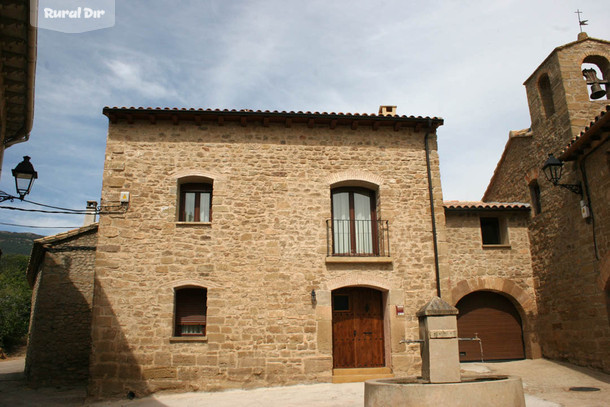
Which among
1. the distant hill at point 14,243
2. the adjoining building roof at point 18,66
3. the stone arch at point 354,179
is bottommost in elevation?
the stone arch at point 354,179

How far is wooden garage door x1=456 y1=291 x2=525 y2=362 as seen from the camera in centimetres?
1256

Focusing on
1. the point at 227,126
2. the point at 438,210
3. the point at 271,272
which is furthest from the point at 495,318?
the point at 227,126

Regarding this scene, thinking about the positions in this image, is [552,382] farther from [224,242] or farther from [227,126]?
[227,126]

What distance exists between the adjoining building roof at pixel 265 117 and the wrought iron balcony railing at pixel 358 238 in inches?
94.6

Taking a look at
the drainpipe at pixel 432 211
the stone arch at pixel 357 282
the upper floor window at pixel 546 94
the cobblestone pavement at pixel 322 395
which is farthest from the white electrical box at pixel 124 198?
the upper floor window at pixel 546 94

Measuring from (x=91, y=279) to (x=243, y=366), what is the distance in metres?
5.37

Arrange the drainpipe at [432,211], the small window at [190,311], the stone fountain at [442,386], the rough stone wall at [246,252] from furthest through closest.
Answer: the drainpipe at [432,211] < the small window at [190,311] < the rough stone wall at [246,252] < the stone fountain at [442,386]

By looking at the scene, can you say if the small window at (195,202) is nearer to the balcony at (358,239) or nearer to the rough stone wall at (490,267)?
the balcony at (358,239)

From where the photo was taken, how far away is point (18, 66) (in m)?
6.69

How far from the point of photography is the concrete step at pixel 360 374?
993cm

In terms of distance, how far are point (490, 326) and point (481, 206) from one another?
333cm

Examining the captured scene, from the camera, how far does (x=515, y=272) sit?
42.0ft

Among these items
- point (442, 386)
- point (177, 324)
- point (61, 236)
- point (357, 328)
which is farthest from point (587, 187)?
point (61, 236)

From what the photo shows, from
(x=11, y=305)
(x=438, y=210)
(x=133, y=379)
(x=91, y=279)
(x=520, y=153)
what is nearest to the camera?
(x=133, y=379)
